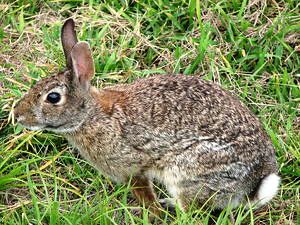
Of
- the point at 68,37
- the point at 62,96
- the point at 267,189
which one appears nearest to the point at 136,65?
the point at 68,37

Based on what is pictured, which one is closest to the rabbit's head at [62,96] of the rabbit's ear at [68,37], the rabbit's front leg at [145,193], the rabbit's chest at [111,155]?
the rabbit's ear at [68,37]

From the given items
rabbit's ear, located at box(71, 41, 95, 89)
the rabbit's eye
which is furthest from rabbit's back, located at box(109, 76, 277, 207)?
the rabbit's eye

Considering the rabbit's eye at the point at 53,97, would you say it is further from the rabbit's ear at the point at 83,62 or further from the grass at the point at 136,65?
the grass at the point at 136,65

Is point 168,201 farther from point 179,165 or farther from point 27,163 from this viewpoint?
point 27,163

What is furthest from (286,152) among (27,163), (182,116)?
(27,163)

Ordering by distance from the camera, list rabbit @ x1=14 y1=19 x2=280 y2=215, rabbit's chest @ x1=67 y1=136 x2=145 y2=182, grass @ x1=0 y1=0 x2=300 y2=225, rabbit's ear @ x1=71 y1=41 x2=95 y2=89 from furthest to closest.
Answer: grass @ x1=0 y1=0 x2=300 y2=225 < rabbit's chest @ x1=67 y1=136 x2=145 y2=182 < rabbit @ x1=14 y1=19 x2=280 y2=215 < rabbit's ear @ x1=71 y1=41 x2=95 y2=89

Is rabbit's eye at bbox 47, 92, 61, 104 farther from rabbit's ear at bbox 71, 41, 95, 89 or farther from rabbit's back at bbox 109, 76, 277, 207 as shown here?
rabbit's back at bbox 109, 76, 277, 207
